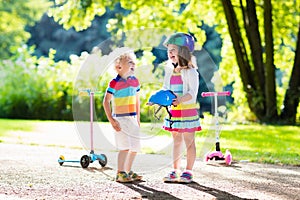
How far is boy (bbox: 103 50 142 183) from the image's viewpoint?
4.99 metres

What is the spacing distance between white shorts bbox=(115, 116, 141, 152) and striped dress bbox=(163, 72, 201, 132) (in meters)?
0.29

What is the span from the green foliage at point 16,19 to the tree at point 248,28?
1525 centimetres

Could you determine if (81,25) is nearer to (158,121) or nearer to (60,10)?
(60,10)

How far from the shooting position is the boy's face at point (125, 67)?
16.5 ft

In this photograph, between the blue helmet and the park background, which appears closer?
the blue helmet

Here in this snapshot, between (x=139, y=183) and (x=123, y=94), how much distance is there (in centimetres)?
77

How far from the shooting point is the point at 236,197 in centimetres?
435

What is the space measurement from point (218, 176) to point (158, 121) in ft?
2.51

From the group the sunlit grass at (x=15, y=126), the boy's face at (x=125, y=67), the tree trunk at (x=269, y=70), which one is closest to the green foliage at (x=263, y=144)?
the tree trunk at (x=269, y=70)

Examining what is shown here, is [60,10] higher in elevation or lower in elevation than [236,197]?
higher

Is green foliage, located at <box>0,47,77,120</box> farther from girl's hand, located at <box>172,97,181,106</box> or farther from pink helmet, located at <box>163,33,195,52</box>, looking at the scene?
girl's hand, located at <box>172,97,181,106</box>

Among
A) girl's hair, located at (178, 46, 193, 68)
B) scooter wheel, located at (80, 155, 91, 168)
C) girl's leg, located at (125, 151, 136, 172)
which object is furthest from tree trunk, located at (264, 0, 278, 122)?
girl's leg, located at (125, 151, 136, 172)

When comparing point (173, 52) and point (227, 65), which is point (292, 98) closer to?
point (227, 65)

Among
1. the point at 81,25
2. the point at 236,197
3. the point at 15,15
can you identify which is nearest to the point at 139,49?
the point at 236,197
